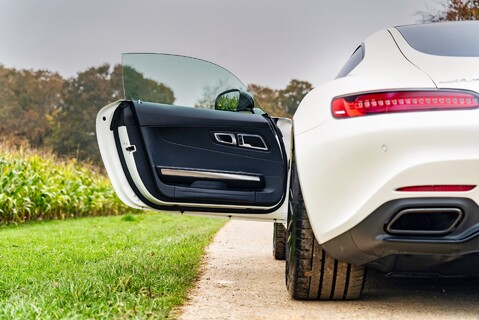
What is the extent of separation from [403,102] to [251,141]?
1.64 meters

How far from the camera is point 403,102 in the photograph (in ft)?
10.5

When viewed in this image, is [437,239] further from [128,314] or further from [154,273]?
[154,273]

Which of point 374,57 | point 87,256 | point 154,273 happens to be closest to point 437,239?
point 374,57

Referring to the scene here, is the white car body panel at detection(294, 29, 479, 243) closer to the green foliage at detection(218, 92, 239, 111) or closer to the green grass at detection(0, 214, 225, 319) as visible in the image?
the green grass at detection(0, 214, 225, 319)

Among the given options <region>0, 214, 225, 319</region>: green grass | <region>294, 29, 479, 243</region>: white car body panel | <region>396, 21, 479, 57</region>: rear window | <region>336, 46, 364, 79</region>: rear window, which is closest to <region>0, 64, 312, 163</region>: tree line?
<region>0, 214, 225, 319</region>: green grass

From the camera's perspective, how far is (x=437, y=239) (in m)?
3.20

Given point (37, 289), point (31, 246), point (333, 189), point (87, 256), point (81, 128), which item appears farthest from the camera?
point (81, 128)

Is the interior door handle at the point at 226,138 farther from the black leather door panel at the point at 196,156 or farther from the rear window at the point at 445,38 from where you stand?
the rear window at the point at 445,38

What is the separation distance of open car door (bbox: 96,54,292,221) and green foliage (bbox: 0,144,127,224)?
694cm

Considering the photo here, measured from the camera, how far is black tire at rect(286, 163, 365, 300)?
11.9 ft

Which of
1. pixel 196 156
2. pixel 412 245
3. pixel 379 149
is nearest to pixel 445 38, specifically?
pixel 379 149

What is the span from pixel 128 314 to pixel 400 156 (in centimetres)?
150

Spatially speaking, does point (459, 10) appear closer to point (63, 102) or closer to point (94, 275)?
point (94, 275)

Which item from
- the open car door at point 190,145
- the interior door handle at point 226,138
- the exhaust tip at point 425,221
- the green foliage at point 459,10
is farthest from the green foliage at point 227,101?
the green foliage at point 459,10
